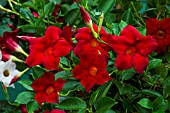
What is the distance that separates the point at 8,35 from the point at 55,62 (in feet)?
1.32

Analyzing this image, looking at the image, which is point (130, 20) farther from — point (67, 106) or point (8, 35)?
point (8, 35)

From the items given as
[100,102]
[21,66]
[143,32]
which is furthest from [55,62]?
[21,66]

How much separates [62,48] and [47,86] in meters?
0.13

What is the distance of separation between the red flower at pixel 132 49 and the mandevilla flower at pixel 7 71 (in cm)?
36

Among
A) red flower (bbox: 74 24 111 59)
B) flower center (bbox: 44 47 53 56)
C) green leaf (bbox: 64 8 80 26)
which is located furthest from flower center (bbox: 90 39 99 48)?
Result: green leaf (bbox: 64 8 80 26)

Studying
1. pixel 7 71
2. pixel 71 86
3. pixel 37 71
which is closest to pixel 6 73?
pixel 7 71

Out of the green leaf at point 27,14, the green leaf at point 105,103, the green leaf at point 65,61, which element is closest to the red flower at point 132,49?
the green leaf at point 105,103

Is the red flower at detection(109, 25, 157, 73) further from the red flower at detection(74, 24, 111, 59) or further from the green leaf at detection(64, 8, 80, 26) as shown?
the green leaf at detection(64, 8, 80, 26)

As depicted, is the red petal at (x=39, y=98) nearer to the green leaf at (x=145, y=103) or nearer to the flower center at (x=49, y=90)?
the flower center at (x=49, y=90)

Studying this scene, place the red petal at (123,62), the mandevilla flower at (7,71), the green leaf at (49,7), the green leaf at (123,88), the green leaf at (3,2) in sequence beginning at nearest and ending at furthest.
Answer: the red petal at (123,62), the green leaf at (123,88), the mandevilla flower at (7,71), the green leaf at (49,7), the green leaf at (3,2)

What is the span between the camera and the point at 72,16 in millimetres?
1414

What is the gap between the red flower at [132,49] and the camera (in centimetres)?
104

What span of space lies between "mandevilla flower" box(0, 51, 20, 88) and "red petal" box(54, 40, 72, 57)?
0.66 feet

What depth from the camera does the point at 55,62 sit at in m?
1.08
